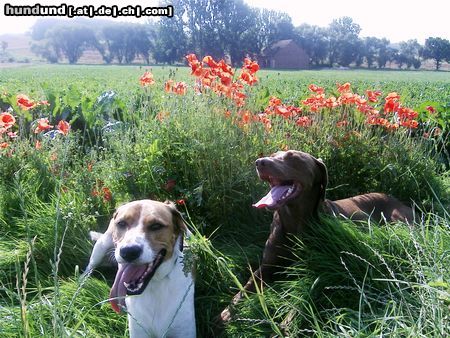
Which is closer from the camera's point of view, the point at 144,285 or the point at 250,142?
the point at 144,285

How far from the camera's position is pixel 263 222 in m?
4.53

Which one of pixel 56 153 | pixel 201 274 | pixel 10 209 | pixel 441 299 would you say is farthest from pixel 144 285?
pixel 56 153

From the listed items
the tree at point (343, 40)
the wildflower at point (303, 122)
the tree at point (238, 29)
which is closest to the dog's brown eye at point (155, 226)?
the wildflower at point (303, 122)

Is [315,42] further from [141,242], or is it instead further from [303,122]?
[141,242]

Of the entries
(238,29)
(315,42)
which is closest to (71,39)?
(315,42)

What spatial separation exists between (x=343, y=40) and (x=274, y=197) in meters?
77.5

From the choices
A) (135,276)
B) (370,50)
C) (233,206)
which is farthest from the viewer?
(370,50)

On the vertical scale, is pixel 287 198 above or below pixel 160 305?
above

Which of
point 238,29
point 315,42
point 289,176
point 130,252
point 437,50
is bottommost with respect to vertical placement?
point 130,252

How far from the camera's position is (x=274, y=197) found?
381 centimetres

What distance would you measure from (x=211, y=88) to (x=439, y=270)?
110 inches

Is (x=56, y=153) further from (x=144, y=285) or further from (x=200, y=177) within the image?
(x=144, y=285)

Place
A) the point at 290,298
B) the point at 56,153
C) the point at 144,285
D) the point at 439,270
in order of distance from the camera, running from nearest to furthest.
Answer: the point at 439,270 < the point at 144,285 < the point at 290,298 < the point at 56,153

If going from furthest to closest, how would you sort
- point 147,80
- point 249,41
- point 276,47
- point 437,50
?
point 437,50 → point 276,47 → point 249,41 → point 147,80
